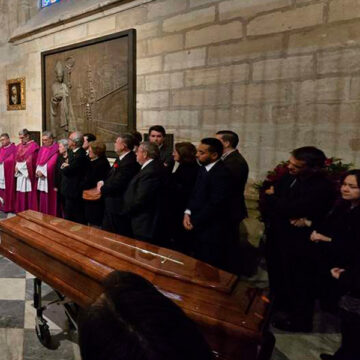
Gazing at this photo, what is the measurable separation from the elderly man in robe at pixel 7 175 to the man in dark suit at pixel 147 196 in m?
3.67

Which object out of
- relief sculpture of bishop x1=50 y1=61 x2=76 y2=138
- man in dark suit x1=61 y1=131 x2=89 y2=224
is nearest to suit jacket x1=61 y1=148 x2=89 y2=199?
man in dark suit x1=61 y1=131 x2=89 y2=224

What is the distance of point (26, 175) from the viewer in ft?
19.1

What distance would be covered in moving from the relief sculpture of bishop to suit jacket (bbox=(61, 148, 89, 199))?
2406 millimetres

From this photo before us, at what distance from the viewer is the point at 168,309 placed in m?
0.63

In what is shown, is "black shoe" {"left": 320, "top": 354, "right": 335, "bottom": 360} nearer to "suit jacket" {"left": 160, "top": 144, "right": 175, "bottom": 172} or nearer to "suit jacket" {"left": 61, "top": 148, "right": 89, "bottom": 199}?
"suit jacket" {"left": 160, "top": 144, "right": 175, "bottom": 172}

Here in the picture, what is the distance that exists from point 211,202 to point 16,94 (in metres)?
6.62

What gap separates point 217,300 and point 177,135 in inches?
151

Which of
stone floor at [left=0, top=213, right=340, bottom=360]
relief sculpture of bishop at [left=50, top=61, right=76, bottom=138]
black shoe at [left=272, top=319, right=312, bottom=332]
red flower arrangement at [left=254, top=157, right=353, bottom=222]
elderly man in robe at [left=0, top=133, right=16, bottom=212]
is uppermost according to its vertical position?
relief sculpture of bishop at [left=50, top=61, right=76, bottom=138]

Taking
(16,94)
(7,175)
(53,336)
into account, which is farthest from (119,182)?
(16,94)

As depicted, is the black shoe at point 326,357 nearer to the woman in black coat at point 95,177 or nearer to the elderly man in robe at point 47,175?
the woman in black coat at point 95,177

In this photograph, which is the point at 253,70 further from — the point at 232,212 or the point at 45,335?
the point at 45,335

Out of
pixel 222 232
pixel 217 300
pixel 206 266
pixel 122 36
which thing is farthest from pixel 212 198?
pixel 122 36

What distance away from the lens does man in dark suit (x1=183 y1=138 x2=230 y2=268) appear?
9.95 ft

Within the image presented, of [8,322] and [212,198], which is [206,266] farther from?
[8,322]
